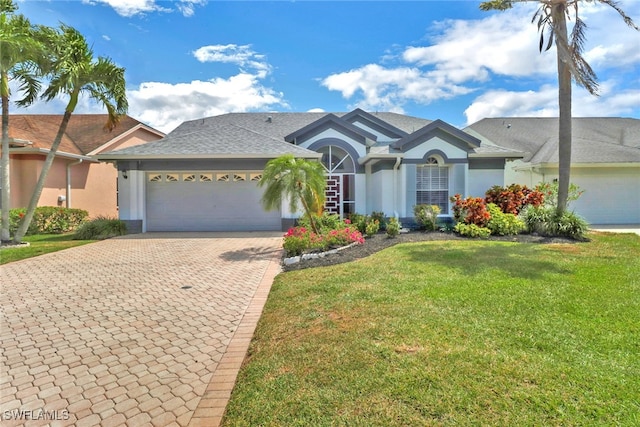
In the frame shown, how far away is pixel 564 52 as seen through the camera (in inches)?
441

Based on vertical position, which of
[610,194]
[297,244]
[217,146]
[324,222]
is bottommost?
[297,244]

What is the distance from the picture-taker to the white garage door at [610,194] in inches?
687

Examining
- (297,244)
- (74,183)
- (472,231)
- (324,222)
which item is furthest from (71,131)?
(472,231)

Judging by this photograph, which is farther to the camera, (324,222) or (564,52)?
(324,222)

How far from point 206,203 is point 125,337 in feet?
38.5

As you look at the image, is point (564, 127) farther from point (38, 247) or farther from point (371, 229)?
point (38, 247)

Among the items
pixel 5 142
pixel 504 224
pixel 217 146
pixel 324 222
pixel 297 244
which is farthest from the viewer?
pixel 217 146

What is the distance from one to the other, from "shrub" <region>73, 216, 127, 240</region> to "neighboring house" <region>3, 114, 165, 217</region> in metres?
4.02

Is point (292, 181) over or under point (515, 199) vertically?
over

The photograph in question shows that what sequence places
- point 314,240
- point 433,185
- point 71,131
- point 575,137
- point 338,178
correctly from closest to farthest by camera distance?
point 314,240
point 433,185
point 338,178
point 575,137
point 71,131

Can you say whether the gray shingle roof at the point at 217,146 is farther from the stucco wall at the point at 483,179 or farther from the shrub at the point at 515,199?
the shrub at the point at 515,199

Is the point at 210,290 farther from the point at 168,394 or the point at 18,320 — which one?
the point at 168,394

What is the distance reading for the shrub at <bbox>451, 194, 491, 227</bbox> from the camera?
41.0 ft

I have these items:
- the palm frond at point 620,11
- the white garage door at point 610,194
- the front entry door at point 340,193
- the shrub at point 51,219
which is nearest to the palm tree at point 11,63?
the shrub at point 51,219
